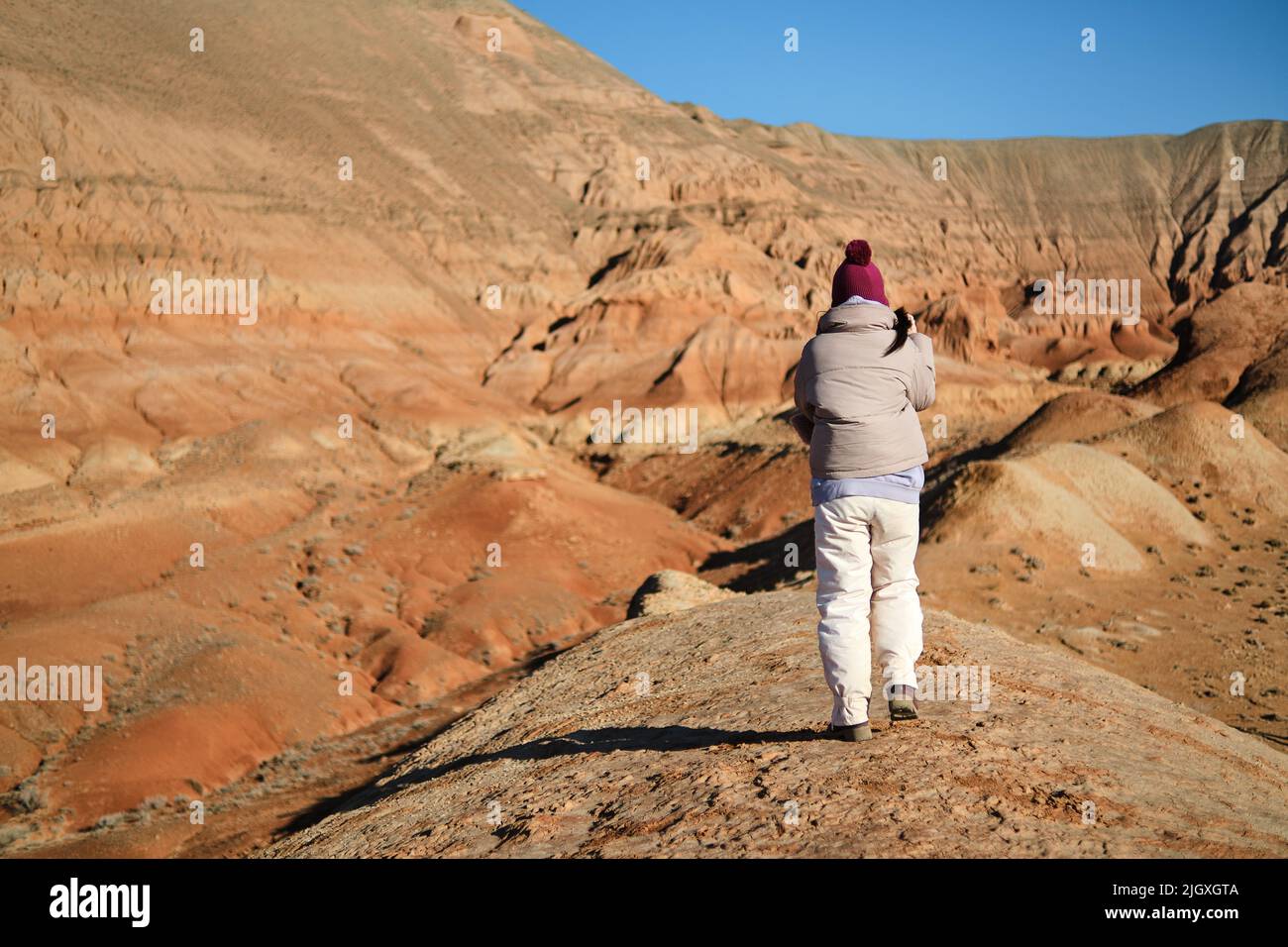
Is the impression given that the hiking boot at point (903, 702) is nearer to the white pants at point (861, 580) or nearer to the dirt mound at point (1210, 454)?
the white pants at point (861, 580)

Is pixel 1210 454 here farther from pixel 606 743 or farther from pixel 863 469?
pixel 863 469

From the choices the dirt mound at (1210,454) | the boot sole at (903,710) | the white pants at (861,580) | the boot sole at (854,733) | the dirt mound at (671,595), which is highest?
the dirt mound at (1210,454)

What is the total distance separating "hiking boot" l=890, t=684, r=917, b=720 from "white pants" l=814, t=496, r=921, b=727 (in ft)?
1.30

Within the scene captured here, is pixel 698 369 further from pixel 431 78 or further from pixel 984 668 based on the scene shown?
pixel 984 668

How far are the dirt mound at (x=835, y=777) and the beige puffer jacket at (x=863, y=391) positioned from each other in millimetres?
1607

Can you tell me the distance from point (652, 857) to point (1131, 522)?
23.0 meters

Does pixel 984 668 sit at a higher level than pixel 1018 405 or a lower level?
lower

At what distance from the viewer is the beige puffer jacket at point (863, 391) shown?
17.3 ft

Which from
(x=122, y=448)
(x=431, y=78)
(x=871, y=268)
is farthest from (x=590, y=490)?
(x=431, y=78)

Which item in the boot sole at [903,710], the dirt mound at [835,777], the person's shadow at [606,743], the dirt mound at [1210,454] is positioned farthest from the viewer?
the dirt mound at [1210,454]

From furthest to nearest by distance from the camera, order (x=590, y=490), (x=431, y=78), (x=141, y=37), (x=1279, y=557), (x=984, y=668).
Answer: (x=431, y=78) < (x=141, y=37) < (x=590, y=490) < (x=1279, y=557) < (x=984, y=668)

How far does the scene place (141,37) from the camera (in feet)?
191

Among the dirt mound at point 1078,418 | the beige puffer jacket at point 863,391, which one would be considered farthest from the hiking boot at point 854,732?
the dirt mound at point 1078,418

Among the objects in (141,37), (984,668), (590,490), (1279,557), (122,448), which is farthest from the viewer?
(141,37)
